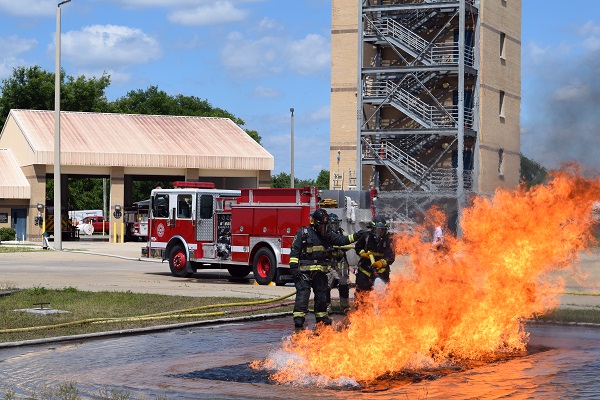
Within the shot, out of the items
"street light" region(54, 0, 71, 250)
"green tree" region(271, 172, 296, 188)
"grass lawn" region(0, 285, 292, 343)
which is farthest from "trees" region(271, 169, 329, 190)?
"grass lawn" region(0, 285, 292, 343)

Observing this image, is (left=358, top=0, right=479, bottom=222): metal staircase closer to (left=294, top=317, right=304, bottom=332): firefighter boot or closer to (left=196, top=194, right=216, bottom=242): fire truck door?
(left=196, top=194, right=216, bottom=242): fire truck door

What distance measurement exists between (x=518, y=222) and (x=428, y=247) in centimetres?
178

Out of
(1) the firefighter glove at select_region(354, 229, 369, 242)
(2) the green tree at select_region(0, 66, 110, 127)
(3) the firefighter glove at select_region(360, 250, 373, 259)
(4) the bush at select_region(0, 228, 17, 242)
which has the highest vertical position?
(2) the green tree at select_region(0, 66, 110, 127)

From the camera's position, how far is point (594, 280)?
29.6m

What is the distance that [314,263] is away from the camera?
583 inches

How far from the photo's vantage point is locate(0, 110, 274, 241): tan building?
61281 mm

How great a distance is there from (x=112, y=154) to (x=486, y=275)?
50846 mm

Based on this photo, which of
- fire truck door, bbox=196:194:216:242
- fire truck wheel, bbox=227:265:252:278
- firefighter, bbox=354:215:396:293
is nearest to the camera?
firefighter, bbox=354:215:396:293

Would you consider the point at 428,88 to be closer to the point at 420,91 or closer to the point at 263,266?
the point at 420,91

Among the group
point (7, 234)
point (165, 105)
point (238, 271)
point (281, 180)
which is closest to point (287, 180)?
point (281, 180)

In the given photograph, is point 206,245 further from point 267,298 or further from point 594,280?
point 594,280

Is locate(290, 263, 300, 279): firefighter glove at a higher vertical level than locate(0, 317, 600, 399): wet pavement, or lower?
higher

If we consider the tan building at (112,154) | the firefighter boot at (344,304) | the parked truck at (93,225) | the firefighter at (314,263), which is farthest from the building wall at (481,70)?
the firefighter at (314,263)

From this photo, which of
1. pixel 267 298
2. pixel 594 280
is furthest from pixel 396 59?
pixel 267 298
